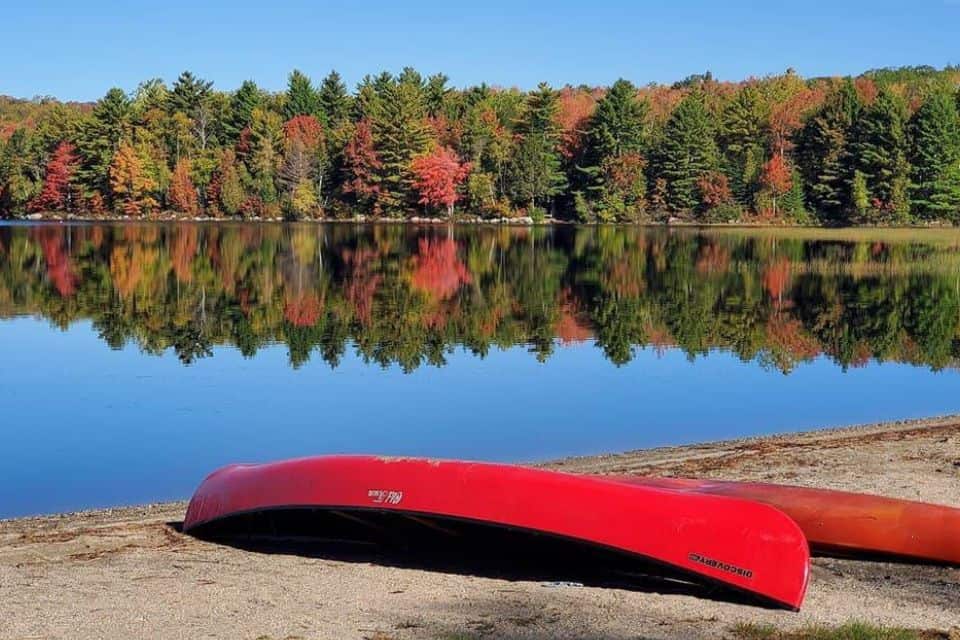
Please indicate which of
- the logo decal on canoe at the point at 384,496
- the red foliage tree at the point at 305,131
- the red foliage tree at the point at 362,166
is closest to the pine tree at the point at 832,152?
the red foliage tree at the point at 362,166

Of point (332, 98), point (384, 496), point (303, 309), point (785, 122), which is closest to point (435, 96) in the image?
point (332, 98)

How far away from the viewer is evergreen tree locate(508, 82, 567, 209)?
8606 centimetres

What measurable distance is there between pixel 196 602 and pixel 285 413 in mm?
9124

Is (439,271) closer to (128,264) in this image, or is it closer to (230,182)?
(128,264)

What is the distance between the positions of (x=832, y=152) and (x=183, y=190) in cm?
4892

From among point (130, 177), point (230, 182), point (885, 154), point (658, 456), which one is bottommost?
point (658, 456)

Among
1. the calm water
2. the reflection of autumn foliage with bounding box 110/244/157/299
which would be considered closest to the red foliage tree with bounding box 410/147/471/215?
the reflection of autumn foliage with bounding box 110/244/157/299

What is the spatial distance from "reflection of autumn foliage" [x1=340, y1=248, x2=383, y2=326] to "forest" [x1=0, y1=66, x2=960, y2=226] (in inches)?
1409

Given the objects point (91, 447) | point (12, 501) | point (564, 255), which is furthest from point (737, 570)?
point (564, 255)

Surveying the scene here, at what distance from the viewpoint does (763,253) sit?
53094 mm

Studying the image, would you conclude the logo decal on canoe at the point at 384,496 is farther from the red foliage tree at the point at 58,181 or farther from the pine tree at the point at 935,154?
the red foliage tree at the point at 58,181

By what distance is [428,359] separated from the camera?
21.5 metres

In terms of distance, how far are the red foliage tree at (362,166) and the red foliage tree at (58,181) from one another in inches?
919

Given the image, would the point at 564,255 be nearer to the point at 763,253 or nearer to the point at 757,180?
the point at 763,253
